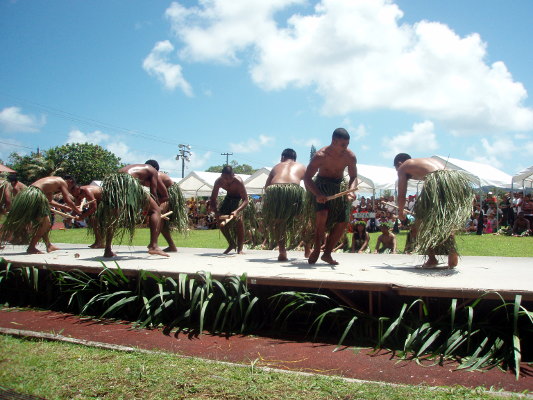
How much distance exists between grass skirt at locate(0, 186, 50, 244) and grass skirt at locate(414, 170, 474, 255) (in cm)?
459

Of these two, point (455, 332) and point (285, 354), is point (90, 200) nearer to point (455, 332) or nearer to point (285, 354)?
point (285, 354)

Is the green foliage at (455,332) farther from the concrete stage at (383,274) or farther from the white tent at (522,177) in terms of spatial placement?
the white tent at (522,177)

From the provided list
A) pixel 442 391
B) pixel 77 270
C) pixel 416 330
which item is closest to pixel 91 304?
pixel 77 270

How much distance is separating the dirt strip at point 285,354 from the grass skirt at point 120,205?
3.89 ft

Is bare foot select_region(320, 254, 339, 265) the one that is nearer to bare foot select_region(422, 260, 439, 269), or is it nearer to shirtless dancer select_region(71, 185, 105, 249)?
bare foot select_region(422, 260, 439, 269)

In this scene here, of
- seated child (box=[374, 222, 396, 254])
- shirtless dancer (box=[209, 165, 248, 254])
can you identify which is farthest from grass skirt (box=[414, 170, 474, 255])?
seated child (box=[374, 222, 396, 254])

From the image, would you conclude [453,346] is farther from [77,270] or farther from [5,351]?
[77,270]

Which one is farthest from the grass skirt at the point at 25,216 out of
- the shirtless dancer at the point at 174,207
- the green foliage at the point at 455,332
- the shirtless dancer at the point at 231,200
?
the green foliage at the point at 455,332

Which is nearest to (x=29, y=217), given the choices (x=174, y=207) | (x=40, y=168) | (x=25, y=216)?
(x=25, y=216)

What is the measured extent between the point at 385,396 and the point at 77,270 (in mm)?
3324

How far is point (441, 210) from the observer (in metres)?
4.13

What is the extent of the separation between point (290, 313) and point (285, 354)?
0.39m

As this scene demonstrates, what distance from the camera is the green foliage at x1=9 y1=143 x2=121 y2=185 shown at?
3562 cm

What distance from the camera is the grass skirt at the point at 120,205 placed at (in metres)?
5.05
